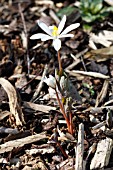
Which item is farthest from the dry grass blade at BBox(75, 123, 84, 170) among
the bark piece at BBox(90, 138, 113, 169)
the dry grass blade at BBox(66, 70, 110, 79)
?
the dry grass blade at BBox(66, 70, 110, 79)

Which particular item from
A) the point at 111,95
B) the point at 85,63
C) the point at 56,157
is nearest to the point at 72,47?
the point at 85,63

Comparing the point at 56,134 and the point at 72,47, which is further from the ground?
the point at 72,47

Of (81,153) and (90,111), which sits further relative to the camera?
(90,111)

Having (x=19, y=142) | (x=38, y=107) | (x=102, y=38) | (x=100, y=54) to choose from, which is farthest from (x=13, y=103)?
(x=102, y=38)

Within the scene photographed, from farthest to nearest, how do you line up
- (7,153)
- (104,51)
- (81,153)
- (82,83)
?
(104,51) → (82,83) → (7,153) → (81,153)

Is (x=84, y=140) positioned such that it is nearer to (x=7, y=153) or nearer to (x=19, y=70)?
(x=7, y=153)

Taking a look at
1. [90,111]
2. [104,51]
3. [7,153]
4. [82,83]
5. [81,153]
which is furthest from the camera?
[104,51]

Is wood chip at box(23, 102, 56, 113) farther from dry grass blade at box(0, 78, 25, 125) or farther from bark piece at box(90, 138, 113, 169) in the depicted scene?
bark piece at box(90, 138, 113, 169)

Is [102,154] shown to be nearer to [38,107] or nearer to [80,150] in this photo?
[80,150]
